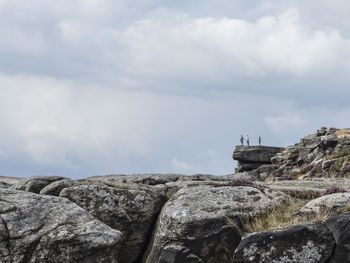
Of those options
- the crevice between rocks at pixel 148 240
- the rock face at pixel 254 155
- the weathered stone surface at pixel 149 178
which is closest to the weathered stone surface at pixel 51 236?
the crevice between rocks at pixel 148 240

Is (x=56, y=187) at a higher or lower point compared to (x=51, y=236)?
higher

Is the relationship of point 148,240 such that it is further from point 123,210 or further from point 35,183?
point 35,183

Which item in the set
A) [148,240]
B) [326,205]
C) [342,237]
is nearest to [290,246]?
[342,237]

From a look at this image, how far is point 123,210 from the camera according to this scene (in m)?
18.6

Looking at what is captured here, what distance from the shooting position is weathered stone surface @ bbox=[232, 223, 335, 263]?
41.2 ft

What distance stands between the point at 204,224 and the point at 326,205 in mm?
4170

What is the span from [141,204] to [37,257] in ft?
17.9

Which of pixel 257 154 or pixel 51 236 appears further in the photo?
pixel 257 154

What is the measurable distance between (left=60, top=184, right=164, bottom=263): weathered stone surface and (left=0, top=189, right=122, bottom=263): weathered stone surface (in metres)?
2.45

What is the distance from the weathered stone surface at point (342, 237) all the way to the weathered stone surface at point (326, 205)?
2288 mm

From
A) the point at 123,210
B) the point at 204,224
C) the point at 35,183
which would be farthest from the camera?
the point at 35,183

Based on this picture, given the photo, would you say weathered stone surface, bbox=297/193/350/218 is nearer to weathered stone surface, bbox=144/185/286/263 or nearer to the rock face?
weathered stone surface, bbox=144/185/286/263

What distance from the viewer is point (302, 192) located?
19.8 m

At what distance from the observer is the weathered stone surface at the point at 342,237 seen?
12.1m
